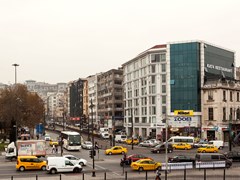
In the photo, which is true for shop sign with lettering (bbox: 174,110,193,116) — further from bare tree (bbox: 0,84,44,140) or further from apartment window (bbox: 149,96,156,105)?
bare tree (bbox: 0,84,44,140)

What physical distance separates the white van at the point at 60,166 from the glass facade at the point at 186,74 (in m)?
51.5

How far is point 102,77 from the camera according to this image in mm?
143250

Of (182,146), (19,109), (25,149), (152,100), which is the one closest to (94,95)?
(152,100)

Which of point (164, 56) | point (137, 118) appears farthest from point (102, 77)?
point (164, 56)

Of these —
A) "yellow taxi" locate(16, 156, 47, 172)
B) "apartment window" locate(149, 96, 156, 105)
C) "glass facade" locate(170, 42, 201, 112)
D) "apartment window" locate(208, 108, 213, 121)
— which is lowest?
"yellow taxi" locate(16, 156, 47, 172)

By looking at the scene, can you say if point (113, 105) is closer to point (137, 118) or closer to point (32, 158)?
point (137, 118)

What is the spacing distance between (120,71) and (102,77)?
12.2 m

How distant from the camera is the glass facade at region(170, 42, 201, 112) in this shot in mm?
87375

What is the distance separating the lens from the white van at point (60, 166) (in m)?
39.7

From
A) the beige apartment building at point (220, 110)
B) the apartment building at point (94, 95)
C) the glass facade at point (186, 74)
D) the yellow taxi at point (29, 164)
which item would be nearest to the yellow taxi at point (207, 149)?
the beige apartment building at point (220, 110)

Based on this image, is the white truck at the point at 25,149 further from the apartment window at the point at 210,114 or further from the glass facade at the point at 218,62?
the glass facade at the point at 218,62

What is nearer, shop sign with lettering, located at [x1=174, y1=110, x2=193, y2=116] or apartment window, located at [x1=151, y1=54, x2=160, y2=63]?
shop sign with lettering, located at [x1=174, y1=110, x2=193, y2=116]

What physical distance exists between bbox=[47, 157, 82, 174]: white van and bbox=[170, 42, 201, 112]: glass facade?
5154cm

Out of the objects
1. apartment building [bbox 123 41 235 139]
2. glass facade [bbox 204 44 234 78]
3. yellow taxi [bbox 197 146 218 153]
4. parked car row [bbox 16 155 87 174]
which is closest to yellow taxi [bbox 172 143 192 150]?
yellow taxi [bbox 197 146 218 153]
